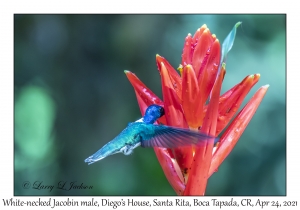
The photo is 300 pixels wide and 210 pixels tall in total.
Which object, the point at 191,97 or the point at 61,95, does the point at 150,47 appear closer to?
the point at 61,95

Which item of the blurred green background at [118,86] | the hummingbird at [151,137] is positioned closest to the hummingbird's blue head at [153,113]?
the hummingbird at [151,137]

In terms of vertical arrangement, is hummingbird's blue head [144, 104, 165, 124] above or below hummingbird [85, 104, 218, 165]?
above

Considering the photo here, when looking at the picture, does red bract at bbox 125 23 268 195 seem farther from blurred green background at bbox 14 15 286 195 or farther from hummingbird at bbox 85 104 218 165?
blurred green background at bbox 14 15 286 195

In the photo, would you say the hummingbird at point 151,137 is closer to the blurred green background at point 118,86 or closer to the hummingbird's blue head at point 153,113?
the hummingbird's blue head at point 153,113

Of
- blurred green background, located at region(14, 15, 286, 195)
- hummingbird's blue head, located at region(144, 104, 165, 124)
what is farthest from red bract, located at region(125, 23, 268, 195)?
blurred green background, located at region(14, 15, 286, 195)

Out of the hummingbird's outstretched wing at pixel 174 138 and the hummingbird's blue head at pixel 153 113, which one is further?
the hummingbird's blue head at pixel 153 113

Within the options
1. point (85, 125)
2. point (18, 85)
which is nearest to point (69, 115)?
point (85, 125)

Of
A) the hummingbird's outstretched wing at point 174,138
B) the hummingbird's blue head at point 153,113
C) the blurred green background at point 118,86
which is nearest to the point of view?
the hummingbird's outstretched wing at point 174,138
